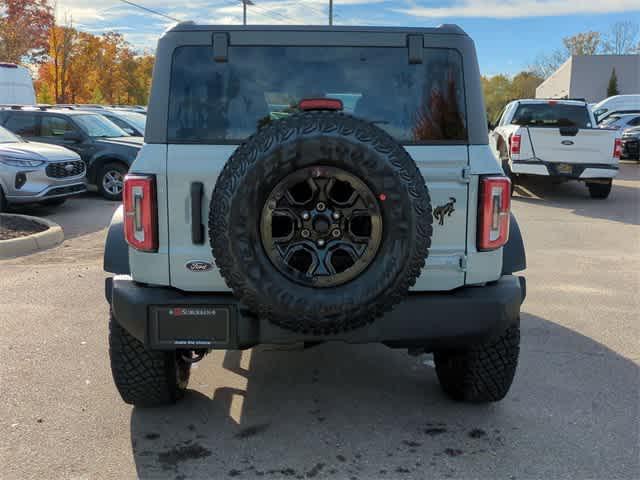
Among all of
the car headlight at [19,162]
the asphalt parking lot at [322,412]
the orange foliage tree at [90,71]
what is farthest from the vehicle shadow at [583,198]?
the orange foliage tree at [90,71]

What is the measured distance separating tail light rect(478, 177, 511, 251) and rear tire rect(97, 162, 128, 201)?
10439mm

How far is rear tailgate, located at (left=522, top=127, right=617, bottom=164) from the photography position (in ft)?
40.7

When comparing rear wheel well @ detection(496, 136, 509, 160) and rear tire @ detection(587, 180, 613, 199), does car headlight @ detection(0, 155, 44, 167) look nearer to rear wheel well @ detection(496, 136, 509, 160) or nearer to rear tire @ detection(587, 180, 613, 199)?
rear wheel well @ detection(496, 136, 509, 160)

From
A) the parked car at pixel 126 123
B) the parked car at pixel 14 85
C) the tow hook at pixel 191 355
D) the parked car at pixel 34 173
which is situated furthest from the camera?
the parked car at pixel 14 85

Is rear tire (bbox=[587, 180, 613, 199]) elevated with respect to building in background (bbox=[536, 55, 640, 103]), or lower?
lower

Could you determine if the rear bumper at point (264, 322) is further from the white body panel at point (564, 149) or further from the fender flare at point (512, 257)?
the white body panel at point (564, 149)

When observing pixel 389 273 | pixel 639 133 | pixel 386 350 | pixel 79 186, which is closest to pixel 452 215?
pixel 389 273

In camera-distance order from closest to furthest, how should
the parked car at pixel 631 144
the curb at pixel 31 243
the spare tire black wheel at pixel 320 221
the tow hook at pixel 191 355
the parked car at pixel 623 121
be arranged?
1. the spare tire black wheel at pixel 320 221
2. the tow hook at pixel 191 355
3. the curb at pixel 31 243
4. the parked car at pixel 631 144
5. the parked car at pixel 623 121

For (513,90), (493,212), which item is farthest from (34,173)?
(513,90)

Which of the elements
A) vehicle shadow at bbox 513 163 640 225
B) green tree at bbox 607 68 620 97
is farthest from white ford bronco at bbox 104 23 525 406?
green tree at bbox 607 68 620 97

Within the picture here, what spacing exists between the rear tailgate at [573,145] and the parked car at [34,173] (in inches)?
325

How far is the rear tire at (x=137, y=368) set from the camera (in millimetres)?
3467

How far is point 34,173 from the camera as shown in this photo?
403 inches

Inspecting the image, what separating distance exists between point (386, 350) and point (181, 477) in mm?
2030
